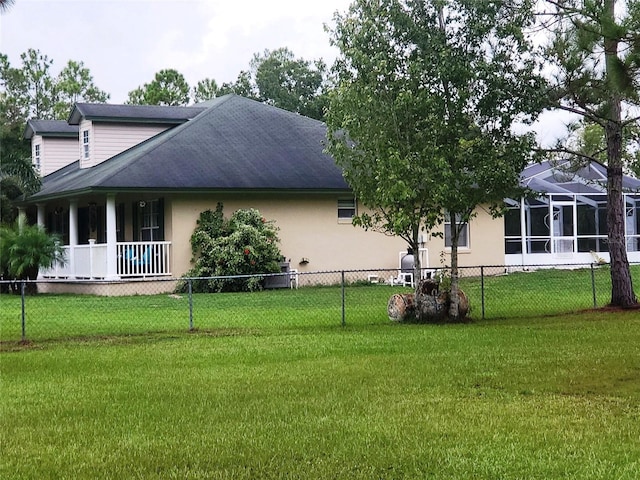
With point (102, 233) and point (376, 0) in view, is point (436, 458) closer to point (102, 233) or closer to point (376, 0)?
point (376, 0)

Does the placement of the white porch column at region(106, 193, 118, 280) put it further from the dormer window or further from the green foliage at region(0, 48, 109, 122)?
the green foliage at region(0, 48, 109, 122)

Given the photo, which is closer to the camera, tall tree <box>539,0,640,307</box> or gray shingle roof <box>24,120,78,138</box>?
tall tree <box>539,0,640,307</box>

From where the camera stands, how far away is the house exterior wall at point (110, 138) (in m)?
28.9

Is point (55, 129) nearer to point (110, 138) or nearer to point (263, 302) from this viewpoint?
point (110, 138)

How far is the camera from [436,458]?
655 centimetres

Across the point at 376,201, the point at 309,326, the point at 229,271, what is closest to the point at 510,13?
the point at 376,201

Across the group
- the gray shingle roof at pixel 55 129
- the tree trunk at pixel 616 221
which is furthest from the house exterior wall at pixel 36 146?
the tree trunk at pixel 616 221

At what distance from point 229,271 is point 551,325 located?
10940mm

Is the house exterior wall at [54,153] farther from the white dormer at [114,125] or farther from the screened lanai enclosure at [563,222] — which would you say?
the screened lanai enclosure at [563,222]

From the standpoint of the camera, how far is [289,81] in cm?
5934

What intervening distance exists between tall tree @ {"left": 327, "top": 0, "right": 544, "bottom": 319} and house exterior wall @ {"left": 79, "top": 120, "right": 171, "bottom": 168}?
13880mm

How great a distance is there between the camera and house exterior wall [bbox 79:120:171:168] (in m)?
28.9

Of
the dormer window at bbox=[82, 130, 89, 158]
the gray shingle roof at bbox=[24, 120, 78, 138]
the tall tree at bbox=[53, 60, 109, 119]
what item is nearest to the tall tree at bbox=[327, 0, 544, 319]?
the dormer window at bbox=[82, 130, 89, 158]

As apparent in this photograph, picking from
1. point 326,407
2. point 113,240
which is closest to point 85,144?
point 113,240
